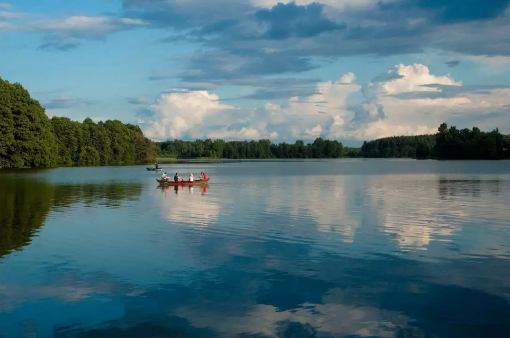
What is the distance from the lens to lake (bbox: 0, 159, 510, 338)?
11.7 metres

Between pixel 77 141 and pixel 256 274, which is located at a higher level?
pixel 77 141

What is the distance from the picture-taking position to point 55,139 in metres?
132

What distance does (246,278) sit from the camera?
15492 millimetres

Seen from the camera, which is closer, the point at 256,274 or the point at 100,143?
the point at 256,274

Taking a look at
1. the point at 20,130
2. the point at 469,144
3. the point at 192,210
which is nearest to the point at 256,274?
the point at 192,210

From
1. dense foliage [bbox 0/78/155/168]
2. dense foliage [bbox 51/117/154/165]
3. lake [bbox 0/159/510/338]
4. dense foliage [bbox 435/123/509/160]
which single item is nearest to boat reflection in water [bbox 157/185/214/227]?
lake [bbox 0/159/510/338]

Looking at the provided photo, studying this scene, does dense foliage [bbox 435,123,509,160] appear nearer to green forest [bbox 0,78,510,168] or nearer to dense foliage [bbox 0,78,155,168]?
green forest [bbox 0,78,510,168]

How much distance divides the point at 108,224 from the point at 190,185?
32.0 m

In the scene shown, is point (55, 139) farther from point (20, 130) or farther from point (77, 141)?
point (20, 130)

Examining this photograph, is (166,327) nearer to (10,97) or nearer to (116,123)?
(10,97)

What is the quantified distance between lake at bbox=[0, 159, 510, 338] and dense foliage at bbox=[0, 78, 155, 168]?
74.8 m

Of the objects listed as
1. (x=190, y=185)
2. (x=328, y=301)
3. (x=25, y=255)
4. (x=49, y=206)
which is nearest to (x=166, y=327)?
(x=328, y=301)

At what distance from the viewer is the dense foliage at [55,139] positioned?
321 feet

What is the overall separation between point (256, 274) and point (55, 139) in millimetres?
126841
